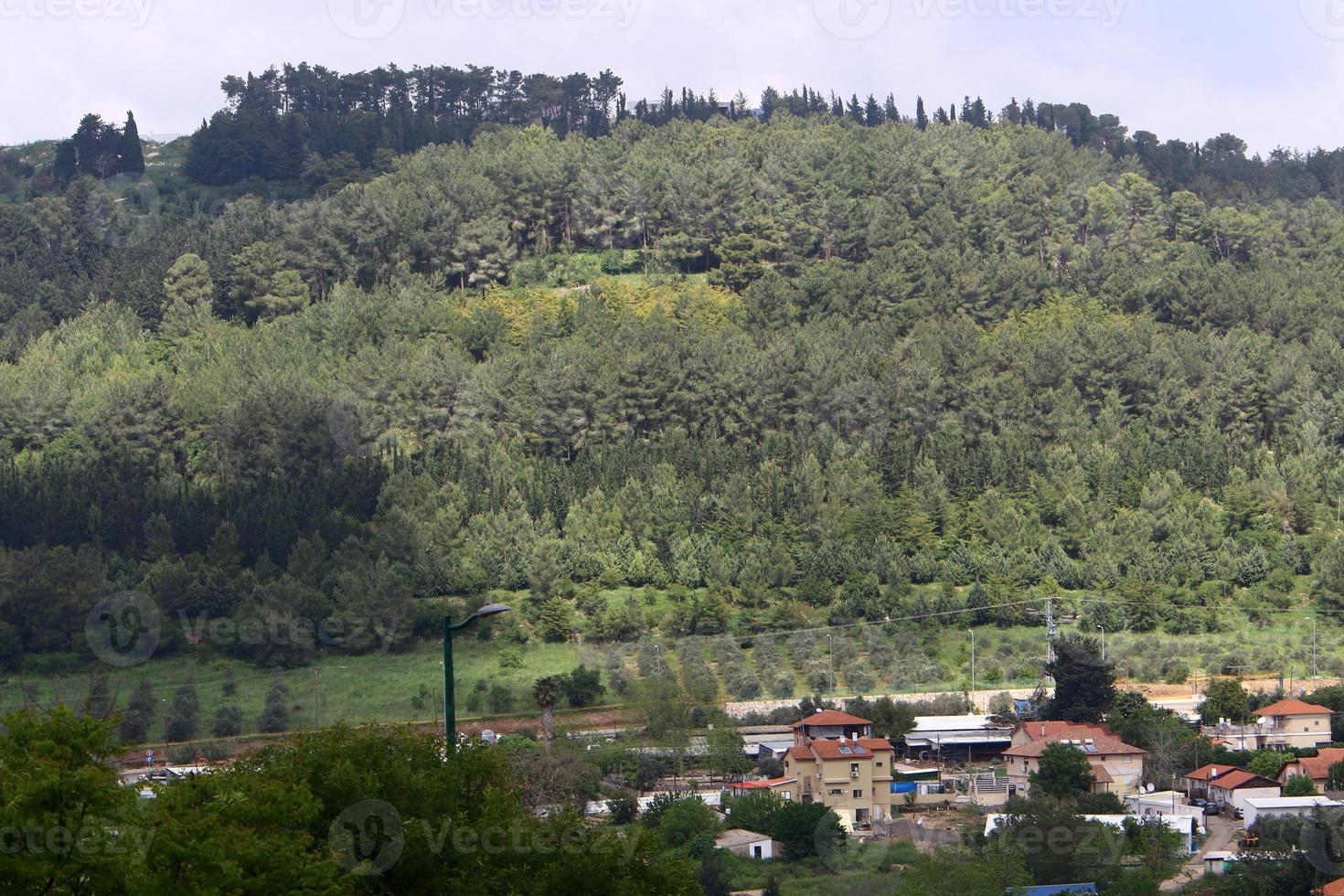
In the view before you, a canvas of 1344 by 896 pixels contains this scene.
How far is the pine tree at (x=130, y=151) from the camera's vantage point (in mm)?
127625

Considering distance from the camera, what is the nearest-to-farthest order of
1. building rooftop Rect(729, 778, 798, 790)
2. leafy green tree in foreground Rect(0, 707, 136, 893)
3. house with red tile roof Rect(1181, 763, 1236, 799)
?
leafy green tree in foreground Rect(0, 707, 136, 893)
building rooftop Rect(729, 778, 798, 790)
house with red tile roof Rect(1181, 763, 1236, 799)

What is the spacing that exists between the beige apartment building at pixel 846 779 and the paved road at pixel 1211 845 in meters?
7.28

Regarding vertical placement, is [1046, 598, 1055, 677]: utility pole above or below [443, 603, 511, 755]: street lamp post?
below

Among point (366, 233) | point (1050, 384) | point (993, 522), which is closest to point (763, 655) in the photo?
point (993, 522)

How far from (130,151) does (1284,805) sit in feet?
349

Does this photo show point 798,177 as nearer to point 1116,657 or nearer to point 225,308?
point 225,308

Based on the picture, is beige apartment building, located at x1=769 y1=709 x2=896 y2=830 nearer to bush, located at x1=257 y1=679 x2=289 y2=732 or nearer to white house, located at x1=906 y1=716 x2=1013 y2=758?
white house, located at x1=906 y1=716 x2=1013 y2=758

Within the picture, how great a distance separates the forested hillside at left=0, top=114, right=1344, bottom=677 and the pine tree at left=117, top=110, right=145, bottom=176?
612 inches

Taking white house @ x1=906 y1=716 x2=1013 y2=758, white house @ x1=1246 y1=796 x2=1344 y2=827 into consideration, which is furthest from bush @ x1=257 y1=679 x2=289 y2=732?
white house @ x1=1246 y1=796 x2=1344 y2=827

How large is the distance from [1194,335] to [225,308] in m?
48.7
